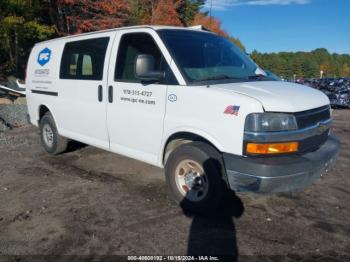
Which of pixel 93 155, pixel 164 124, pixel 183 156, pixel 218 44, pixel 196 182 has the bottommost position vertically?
pixel 93 155

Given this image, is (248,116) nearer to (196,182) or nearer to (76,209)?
(196,182)

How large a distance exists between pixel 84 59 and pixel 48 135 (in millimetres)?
2050

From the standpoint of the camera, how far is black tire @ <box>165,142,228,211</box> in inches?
154

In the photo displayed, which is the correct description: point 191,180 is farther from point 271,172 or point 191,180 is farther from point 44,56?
point 44,56

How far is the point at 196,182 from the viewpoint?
4242mm

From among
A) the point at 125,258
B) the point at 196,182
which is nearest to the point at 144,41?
the point at 196,182

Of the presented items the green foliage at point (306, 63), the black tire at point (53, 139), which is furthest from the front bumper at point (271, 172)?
the green foliage at point (306, 63)

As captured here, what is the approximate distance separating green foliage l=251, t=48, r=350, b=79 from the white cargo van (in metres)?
77.7

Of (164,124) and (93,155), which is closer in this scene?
(164,124)

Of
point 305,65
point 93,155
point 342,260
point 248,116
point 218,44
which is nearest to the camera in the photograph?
point 342,260

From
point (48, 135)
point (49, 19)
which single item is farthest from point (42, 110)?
point (49, 19)

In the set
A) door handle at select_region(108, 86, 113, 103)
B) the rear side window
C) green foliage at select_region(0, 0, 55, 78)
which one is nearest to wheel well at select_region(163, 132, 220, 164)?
door handle at select_region(108, 86, 113, 103)

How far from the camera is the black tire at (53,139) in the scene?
6621 mm

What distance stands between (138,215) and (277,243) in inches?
63.5
